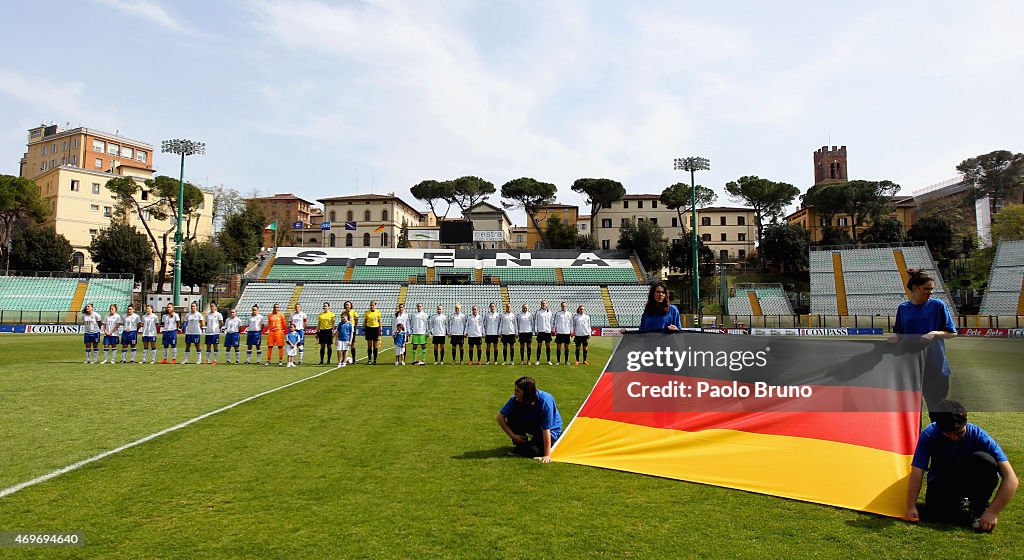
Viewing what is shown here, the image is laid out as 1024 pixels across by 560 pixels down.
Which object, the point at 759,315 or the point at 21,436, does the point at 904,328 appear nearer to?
the point at 21,436

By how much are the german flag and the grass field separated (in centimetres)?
33

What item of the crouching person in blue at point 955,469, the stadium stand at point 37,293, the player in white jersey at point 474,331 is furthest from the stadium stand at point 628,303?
the stadium stand at point 37,293

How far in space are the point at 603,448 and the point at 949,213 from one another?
79.2 metres

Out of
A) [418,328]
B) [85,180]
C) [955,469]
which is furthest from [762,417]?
[85,180]

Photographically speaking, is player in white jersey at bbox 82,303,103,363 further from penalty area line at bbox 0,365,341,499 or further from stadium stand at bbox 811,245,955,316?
stadium stand at bbox 811,245,955,316

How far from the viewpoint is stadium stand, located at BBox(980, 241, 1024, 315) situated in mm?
40156

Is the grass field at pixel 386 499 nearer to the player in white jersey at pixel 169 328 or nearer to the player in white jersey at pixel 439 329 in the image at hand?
the player in white jersey at pixel 439 329

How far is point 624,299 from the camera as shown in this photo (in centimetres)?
4909

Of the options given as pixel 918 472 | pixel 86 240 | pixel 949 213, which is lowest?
pixel 918 472

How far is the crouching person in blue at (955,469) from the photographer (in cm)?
450

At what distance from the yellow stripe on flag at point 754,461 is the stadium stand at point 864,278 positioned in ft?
143

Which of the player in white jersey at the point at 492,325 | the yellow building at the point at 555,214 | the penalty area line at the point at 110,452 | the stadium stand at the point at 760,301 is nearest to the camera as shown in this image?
the penalty area line at the point at 110,452

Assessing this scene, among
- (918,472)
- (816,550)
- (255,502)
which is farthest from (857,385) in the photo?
(255,502)

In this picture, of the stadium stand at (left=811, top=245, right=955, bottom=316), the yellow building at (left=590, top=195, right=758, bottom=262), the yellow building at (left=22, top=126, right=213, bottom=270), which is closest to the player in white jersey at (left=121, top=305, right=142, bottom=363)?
the stadium stand at (left=811, top=245, right=955, bottom=316)
